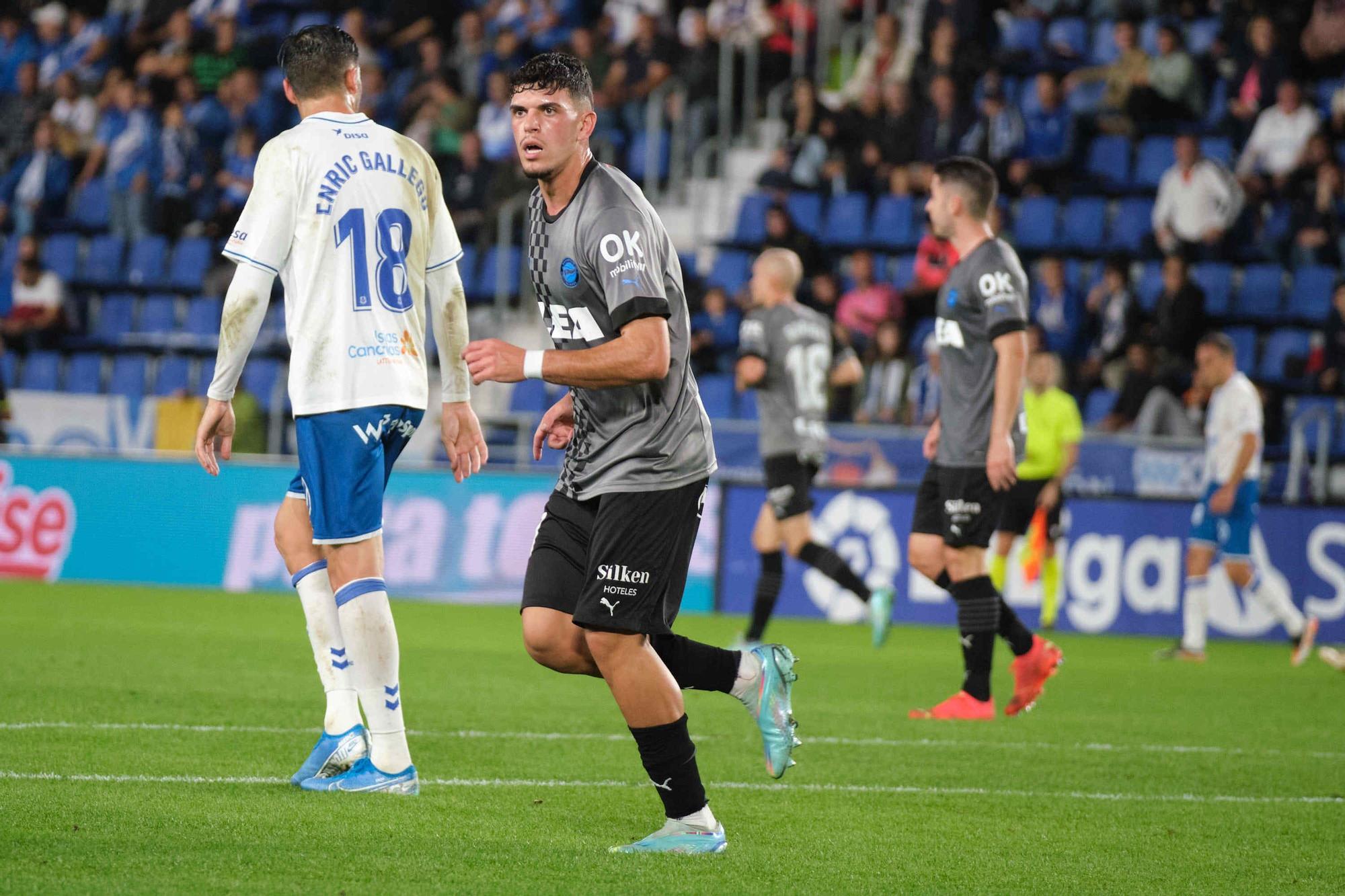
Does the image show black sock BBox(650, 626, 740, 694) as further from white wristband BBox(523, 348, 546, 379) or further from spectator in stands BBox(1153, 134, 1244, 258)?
spectator in stands BBox(1153, 134, 1244, 258)

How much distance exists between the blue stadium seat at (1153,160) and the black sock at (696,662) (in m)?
14.4

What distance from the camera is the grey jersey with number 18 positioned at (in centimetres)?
814

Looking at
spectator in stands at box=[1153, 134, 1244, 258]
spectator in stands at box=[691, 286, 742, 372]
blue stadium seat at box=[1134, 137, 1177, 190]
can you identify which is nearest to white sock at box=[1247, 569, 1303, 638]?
spectator in stands at box=[1153, 134, 1244, 258]

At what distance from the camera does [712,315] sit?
17.9 m

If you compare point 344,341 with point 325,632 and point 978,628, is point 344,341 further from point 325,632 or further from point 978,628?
point 978,628

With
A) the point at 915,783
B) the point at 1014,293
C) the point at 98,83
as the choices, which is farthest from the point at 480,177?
the point at 915,783

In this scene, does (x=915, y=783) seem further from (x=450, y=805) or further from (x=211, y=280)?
(x=211, y=280)

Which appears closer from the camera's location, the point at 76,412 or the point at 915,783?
the point at 915,783

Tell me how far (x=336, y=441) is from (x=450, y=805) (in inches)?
45.9

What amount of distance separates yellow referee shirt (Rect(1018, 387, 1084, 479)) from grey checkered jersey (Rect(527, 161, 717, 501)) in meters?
9.77

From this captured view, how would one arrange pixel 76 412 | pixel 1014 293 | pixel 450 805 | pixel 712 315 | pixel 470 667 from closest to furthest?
pixel 450 805
pixel 1014 293
pixel 470 667
pixel 76 412
pixel 712 315

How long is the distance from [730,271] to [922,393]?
3.43m

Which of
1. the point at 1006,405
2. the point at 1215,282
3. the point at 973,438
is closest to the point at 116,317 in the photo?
the point at 1215,282

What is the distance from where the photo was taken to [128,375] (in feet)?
62.8
